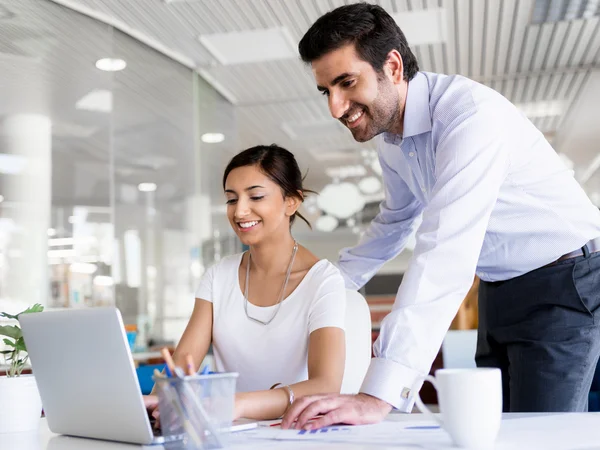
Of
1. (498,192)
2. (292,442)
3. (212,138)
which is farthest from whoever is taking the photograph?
(212,138)

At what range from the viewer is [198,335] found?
77.2 inches

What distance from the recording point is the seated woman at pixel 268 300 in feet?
5.97

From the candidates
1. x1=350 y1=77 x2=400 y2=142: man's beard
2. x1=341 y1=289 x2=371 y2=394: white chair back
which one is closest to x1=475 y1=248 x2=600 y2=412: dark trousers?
x1=341 y1=289 x2=371 y2=394: white chair back

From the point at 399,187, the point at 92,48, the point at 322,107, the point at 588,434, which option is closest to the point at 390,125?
the point at 399,187

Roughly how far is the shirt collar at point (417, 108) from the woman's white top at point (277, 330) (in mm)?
471

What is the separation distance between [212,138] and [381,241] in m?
5.08

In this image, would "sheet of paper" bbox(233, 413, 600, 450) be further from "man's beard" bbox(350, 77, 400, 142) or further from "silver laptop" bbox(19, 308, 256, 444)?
"man's beard" bbox(350, 77, 400, 142)

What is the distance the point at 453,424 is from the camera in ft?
3.20

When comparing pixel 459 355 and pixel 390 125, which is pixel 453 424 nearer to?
pixel 390 125

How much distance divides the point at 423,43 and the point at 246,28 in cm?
150

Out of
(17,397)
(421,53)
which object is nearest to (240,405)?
(17,397)

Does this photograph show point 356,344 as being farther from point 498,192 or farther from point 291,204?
point 498,192

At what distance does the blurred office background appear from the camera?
443 cm

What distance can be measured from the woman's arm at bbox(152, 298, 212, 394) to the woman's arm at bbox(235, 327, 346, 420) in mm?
313
